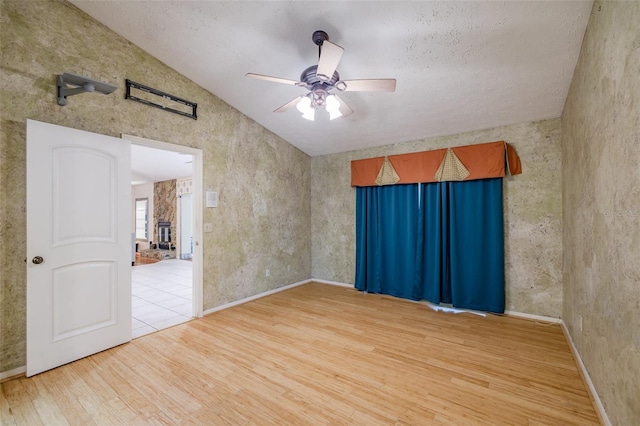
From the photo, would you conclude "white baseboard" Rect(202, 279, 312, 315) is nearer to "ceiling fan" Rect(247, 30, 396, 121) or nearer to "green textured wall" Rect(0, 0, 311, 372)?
A: "green textured wall" Rect(0, 0, 311, 372)

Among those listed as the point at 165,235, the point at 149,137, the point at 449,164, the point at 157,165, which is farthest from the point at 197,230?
the point at 165,235

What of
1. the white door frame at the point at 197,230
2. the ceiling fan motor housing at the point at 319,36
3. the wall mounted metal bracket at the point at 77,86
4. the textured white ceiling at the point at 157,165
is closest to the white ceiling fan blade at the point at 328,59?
the ceiling fan motor housing at the point at 319,36

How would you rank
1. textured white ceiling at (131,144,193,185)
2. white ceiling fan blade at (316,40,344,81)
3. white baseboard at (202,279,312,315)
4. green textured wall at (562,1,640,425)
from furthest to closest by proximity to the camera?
1. textured white ceiling at (131,144,193,185)
2. white baseboard at (202,279,312,315)
3. white ceiling fan blade at (316,40,344,81)
4. green textured wall at (562,1,640,425)

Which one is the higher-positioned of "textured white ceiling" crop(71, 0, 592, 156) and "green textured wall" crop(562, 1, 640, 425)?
"textured white ceiling" crop(71, 0, 592, 156)

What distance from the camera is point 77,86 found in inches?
97.8

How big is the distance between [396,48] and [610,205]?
6.52 ft

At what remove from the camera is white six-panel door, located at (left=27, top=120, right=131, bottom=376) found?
7.30 feet

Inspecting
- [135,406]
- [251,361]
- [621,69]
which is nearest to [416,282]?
[251,361]

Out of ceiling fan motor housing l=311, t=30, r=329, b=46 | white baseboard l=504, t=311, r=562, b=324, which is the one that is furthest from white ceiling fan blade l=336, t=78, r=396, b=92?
white baseboard l=504, t=311, r=562, b=324

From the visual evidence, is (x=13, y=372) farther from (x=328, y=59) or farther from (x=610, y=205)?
(x=610, y=205)

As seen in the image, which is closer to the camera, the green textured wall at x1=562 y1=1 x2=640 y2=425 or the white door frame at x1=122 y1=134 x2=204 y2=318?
the green textured wall at x1=562 y1=1 x2=640 y2=425

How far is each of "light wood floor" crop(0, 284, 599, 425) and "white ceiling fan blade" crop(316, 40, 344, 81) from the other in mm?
2441

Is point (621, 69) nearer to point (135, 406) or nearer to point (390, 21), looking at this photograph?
point (390, 21)

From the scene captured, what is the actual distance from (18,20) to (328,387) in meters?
3.91
